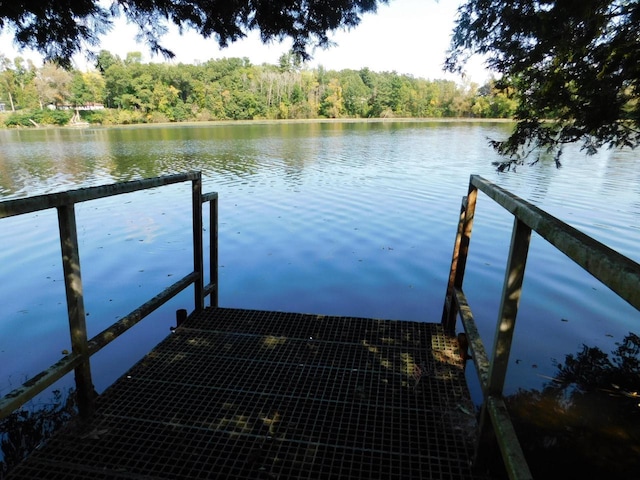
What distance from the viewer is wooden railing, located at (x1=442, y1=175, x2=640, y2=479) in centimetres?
92

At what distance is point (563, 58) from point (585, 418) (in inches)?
125

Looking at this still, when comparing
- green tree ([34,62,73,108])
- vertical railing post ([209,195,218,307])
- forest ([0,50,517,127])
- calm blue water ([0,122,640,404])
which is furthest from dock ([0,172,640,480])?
green tree ([34,62,73,108])

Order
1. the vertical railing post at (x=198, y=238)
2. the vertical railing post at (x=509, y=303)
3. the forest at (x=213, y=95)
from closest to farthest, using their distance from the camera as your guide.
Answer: the vertical railing post at (x=509, y=303)
the vertical railing post at (x=198, y=238)
the forest at (x=213, y=95)

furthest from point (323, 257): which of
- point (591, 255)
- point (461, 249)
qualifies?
point (591, 255)

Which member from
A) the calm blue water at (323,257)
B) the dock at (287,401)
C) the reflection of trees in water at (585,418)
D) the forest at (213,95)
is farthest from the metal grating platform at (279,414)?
the forest at (213,95)

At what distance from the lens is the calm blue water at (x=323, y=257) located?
4.92 m

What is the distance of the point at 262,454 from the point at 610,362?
389 centimetres

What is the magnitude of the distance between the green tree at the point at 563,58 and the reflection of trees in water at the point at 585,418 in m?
2.47

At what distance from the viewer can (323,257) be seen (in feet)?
24.2

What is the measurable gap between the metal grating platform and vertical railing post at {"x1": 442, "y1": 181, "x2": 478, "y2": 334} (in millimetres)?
183

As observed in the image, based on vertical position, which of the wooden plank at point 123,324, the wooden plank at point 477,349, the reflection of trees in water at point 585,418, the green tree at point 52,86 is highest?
the green tree at point 52,86

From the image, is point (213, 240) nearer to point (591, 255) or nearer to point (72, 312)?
point (72, 312)

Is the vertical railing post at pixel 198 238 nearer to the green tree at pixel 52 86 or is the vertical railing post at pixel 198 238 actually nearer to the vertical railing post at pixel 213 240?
the vertical railing post at pixel 213 240

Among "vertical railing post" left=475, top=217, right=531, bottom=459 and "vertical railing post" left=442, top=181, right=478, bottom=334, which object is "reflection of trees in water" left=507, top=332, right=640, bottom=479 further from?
"vertical railing post" left=475, top=217, right=531, bottom=459
